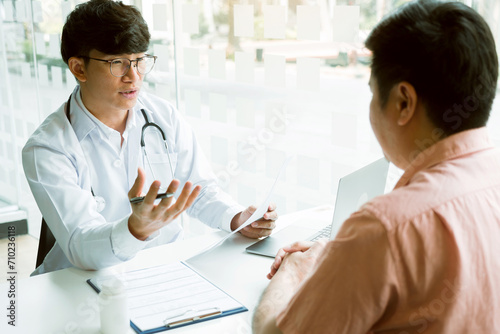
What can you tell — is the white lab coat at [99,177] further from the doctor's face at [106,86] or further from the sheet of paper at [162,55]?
the sheet of paper at [162,55]

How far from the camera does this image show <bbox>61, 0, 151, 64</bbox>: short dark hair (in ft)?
6.27

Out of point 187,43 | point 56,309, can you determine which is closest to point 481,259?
point 56,309

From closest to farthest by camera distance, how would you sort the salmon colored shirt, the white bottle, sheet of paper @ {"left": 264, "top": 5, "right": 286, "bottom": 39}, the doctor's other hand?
the salmon colored shirt < the white bottle < the doctor's other hand < sheet of paper @ {"left": 264, "top": 5, "right": 286, "bottom": 39}

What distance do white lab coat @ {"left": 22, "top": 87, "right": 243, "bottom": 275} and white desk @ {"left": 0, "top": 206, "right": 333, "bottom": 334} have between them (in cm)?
8

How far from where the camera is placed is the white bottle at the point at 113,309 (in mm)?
1245

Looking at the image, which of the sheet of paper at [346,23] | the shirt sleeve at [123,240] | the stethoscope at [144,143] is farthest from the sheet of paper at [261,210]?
the sheet of paper at [346,23]

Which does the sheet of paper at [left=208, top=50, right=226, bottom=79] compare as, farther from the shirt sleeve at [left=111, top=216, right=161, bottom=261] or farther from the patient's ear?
the patient's ear

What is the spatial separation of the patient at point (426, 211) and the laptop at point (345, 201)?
0.37 meters

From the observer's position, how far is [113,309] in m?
1.25

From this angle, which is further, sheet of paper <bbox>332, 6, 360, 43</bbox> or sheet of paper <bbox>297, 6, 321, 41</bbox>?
sheet of paper <bbox>297, 6, 321, 41</bbox>

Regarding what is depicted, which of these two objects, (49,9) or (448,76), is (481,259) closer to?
(448,76)

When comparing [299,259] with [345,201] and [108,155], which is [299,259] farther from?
[108,155]

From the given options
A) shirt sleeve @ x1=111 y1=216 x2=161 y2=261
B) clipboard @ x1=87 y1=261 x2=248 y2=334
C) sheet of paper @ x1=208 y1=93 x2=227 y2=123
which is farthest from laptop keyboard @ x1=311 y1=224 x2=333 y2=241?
sheet of paper @ x1=208 y1=93 x2=227 y2=123

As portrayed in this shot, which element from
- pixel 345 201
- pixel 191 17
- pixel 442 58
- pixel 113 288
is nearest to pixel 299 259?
pixel 345 201
